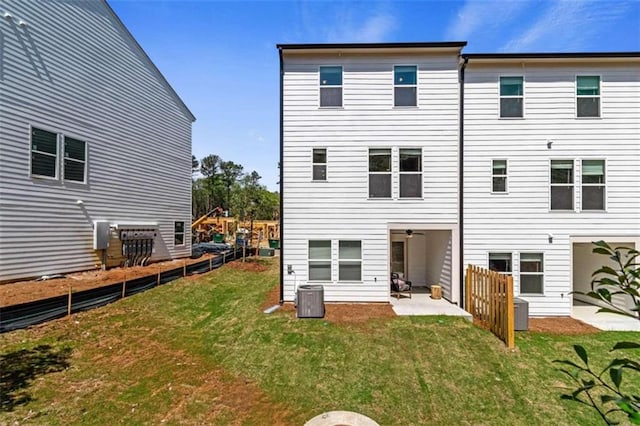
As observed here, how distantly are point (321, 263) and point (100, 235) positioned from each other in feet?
29.9

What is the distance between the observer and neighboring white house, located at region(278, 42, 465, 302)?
10078 millimetres

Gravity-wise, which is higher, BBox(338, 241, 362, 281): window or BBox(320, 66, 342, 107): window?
BBox(320, 66, 342, 107): window

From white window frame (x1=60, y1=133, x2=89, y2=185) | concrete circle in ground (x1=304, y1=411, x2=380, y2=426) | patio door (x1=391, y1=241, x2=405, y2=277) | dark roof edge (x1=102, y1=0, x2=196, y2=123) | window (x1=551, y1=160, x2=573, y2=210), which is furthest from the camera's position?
dark roof edge (x1=102, y1=0, x2=196, y2=123)

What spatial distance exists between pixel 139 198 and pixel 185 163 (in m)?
4.31

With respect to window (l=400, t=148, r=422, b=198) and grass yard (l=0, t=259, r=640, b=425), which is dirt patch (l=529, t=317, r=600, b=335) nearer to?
grass yard (l=0, t=259, r=640, b=425)

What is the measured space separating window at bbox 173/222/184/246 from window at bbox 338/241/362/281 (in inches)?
443

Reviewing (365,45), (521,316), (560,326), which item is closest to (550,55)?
(365,45)

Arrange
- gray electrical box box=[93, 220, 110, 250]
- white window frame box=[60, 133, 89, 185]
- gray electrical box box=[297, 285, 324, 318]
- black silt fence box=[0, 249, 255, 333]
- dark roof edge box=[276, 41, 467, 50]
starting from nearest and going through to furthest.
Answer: black silt fence box=[0, 249, 255, 333] → gray electrical box box=[297, 285, 324, 318] → dark roof edge box=[276, 41, 467, 50] → white window frame box=[60, 133, 89, 185] → gray electrical box box=[93, 220, 110, 250]

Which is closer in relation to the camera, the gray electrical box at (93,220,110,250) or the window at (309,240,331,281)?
the window at (309,240,331,281)

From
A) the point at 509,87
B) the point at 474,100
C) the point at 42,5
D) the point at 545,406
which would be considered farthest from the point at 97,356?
the point at 509,87

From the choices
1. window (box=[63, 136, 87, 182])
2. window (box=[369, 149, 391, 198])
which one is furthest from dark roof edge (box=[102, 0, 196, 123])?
window (box=[369, 149, 391, 198])

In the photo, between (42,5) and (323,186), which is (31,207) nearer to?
(42,5)

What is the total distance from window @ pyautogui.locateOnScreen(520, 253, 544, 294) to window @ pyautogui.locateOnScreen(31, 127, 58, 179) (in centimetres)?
1645

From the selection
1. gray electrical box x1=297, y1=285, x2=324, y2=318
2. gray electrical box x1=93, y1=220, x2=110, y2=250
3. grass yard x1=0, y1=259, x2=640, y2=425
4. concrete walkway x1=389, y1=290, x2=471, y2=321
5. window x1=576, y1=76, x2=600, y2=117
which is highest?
window x1=576, y1=76, x2=600, y2=117
